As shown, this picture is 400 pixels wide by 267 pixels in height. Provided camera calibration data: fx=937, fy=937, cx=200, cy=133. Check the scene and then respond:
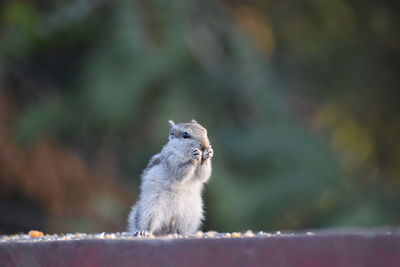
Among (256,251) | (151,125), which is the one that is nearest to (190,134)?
(256,251)

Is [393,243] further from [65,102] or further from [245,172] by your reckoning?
[65,102]

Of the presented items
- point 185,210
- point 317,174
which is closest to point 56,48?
point 317,174

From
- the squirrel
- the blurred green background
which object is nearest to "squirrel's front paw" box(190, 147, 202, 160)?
the squirrel

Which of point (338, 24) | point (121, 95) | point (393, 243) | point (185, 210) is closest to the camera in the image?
point (393, 243)

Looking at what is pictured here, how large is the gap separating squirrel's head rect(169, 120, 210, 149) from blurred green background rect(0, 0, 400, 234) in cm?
263

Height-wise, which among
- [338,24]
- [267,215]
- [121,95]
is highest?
[338,24]

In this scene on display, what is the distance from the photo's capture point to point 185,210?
2871mm

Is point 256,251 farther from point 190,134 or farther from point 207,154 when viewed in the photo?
point 190,134

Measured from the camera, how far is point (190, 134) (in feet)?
9.87

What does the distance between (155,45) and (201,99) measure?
0.49 meters

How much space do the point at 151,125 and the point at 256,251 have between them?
4510 mm

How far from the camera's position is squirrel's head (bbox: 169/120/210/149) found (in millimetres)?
2980

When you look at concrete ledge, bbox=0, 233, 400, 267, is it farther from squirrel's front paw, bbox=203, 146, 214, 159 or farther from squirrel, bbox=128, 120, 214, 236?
squirrel's front paw, bbox=203, 146, 214, 159

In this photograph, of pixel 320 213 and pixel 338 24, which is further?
pixel 338 24
